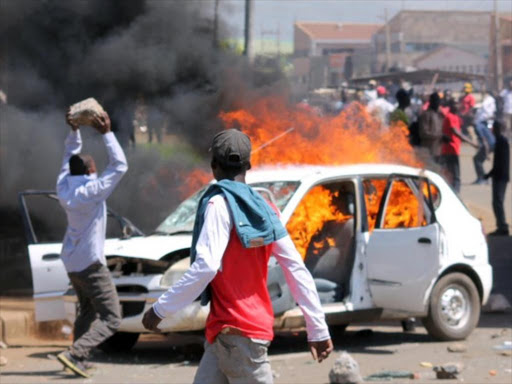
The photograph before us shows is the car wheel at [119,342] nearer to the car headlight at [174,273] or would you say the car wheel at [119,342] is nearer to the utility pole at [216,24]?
the car headlight at [174,273]

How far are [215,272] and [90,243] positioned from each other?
4.07m

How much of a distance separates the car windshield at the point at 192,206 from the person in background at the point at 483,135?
488 inches

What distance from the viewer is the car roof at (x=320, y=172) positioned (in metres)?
9.29

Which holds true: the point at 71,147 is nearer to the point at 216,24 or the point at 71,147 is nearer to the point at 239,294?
the point at 239,294

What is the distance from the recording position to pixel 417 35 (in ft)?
262

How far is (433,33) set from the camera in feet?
269

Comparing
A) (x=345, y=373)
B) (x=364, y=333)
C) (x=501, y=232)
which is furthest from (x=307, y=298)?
(x=501, y=232)

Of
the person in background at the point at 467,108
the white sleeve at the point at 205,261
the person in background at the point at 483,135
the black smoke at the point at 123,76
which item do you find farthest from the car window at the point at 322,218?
the person in background at the point at 467,108

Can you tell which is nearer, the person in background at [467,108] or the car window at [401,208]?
the car window at [401,208]

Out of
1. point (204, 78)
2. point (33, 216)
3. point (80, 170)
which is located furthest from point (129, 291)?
point (204, 78)

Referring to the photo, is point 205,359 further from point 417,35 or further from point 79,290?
point 417,35

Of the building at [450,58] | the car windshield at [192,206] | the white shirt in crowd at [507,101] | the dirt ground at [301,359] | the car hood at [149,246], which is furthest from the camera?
the building at [450,58]

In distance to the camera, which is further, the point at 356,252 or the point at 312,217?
the point at 312,217

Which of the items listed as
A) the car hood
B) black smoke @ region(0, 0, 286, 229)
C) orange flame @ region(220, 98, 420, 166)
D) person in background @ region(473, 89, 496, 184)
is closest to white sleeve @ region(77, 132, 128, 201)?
the car hood
